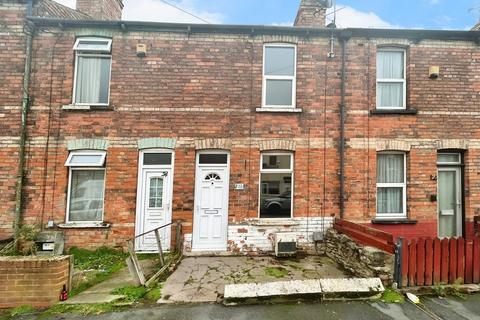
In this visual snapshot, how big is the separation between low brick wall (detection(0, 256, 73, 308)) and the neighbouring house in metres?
2.61

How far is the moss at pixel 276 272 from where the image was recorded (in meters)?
5.77

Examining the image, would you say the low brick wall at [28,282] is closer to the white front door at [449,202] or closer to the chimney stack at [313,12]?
the chimney stack at [313,12]

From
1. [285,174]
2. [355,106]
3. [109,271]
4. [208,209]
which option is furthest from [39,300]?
[355,106]

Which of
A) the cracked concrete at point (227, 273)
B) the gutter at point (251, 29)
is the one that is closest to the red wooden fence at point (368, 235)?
the cracked concrete at point (227, 273)

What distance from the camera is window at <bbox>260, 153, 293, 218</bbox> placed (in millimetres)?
7695

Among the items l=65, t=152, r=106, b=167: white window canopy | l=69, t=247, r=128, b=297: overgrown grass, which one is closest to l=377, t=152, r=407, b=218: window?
l=69, t=247, r=128, b=297: overgrown grass

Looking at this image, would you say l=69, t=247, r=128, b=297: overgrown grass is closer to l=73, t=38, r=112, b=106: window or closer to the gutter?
l=73, t=38, r=112, b=106: window

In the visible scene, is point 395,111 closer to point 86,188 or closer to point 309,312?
point 309,312

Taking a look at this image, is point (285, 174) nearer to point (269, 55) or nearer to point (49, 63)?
point (269, 55)

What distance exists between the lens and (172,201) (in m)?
7.40

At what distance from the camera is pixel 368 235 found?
5801 mm

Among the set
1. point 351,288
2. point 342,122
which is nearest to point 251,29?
point 342,122

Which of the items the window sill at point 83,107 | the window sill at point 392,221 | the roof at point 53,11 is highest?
the roof at point 53,11

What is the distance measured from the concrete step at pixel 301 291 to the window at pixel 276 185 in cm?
300
